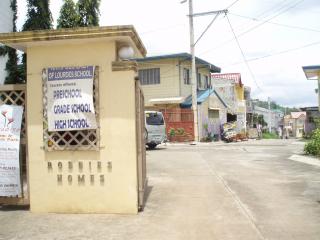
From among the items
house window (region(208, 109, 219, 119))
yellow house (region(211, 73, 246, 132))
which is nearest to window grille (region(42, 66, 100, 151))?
house window (region(208, 109, 219, 119))

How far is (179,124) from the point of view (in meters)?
30.2

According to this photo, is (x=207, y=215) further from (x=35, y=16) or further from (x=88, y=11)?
(x=88, y=11)

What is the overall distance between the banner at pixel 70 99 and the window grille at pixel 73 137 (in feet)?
0.25

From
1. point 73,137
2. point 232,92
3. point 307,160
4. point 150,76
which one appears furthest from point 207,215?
point 232,92

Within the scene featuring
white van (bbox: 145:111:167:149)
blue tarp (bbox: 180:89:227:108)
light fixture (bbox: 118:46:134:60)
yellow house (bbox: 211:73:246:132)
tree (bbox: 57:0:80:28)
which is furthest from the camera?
yellow house (bbox: 211:73:246:132)

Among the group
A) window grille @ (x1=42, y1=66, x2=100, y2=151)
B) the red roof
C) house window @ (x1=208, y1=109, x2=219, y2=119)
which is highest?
the red roof

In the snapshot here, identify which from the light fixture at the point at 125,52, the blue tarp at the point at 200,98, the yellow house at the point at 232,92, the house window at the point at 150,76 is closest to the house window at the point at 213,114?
the blue tarp at the point at 200,98

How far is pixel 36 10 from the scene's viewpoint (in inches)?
645

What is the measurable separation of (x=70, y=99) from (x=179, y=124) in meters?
22.5

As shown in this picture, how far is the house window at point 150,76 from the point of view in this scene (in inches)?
1309

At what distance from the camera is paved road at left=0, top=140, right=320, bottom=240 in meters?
6.57

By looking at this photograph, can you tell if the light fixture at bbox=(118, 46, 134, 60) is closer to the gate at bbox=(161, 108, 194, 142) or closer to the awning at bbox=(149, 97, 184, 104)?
the gate at bbox=(161, 108, 194, 142)

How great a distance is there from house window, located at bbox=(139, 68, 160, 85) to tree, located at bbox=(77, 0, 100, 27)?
15.2 meters

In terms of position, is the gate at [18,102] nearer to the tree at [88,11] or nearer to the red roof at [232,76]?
the tree at [88,11]
